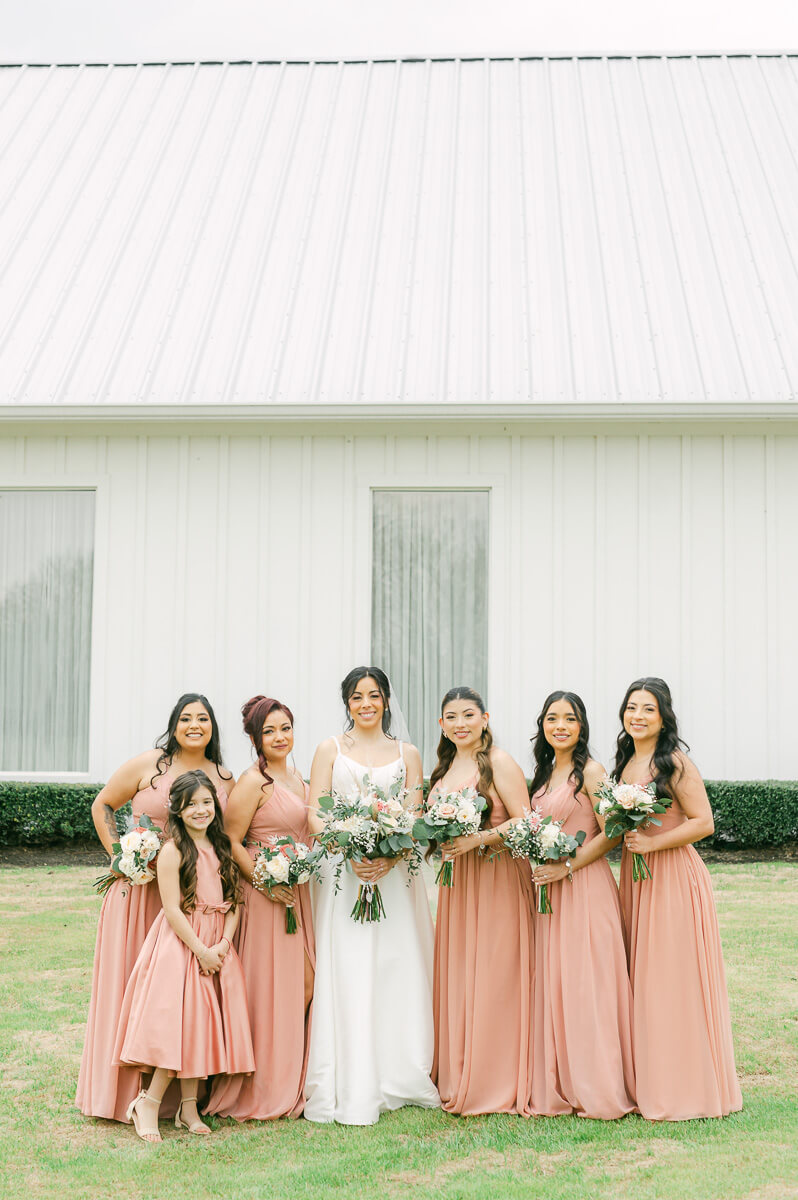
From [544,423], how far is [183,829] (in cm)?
706

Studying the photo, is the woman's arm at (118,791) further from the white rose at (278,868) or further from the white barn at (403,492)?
the white barn at (403,492)

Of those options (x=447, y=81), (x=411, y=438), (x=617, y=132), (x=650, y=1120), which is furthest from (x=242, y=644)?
(x=447, y=81)

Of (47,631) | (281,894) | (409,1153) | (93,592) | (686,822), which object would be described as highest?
(93,592)

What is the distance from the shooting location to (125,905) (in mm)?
5883

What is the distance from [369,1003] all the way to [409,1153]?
2.56 feet

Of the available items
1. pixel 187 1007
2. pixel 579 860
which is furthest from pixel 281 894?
pixel 579 860

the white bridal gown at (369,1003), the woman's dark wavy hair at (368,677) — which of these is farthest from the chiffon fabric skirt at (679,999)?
the woman's dark wavy hair at (368,677)

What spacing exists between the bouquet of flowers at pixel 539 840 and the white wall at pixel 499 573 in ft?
20.0

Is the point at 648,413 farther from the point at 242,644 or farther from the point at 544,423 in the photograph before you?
the point at 242,644

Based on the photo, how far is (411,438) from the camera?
12141 millimetres

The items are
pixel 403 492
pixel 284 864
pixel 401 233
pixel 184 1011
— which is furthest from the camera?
pixel 401 233

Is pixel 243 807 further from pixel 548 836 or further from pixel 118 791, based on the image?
pixel 548 836

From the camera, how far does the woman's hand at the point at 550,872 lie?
5855 millimetres

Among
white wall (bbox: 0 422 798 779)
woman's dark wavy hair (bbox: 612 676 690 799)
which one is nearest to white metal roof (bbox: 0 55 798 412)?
white wall (bbox: 0 422 798 779)
